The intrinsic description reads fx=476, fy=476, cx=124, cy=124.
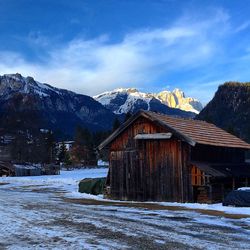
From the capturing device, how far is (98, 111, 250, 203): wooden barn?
1128 inches

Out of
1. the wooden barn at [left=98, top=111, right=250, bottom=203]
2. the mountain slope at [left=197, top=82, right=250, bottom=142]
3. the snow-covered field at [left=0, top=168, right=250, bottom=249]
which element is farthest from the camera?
the mountain slope at [left=197, top=82, right=250, bottom=142]

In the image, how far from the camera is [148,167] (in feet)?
103

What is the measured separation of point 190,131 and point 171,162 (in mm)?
2546

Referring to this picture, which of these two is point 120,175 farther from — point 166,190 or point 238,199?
point 238,199

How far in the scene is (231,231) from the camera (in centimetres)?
1614

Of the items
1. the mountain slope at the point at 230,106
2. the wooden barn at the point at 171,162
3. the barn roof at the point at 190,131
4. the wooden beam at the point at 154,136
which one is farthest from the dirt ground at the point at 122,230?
the mountain slope at the point at 230,106

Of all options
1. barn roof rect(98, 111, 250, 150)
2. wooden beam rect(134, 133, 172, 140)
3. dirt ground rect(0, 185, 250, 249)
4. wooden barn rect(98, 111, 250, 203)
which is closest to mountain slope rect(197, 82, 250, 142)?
barn roof rect(98, 111, 250, 150)

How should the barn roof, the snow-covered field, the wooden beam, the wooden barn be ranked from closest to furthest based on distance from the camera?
the snow-covered field
the wooden barn
the barn roof
the wooden beam

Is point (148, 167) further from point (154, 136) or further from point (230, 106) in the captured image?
point (230, 106)

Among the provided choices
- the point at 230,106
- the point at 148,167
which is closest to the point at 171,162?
the point at 148,167

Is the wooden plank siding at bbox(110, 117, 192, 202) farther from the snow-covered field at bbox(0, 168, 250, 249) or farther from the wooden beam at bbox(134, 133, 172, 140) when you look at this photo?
the snow-covered field at bbox(0, 168, 250, 249)

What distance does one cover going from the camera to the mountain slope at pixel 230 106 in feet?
502

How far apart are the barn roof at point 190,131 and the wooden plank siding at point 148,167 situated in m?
0.46

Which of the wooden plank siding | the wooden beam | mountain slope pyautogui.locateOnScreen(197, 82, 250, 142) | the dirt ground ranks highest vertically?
mountain slope pyautogui.locateOnScreen(197, 82, 250, 142)
